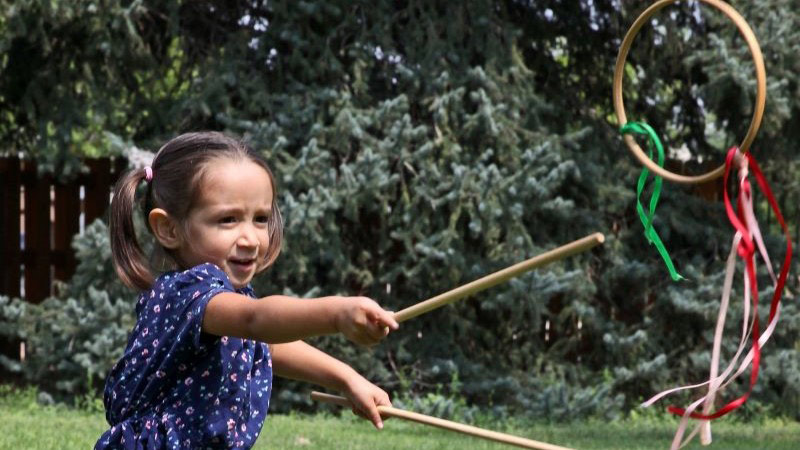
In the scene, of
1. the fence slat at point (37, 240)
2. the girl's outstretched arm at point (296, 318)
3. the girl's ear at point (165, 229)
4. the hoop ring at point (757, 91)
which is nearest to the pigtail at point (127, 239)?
the girl's ear at point (165, 229)

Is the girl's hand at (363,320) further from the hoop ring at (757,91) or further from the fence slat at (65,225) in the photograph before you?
the fence slat at (65,225)

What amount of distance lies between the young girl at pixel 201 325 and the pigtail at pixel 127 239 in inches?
3.0

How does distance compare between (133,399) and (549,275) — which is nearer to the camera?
(133,399)

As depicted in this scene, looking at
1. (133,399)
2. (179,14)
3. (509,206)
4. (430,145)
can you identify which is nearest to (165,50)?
(179,14)

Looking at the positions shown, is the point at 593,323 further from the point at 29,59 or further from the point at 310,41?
the point at 29,59

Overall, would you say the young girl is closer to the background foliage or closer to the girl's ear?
the girl's ear

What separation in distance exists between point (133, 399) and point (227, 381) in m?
0.22

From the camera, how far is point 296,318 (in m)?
2.53

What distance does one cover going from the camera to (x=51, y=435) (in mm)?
6562

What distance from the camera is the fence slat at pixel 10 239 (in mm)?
9859

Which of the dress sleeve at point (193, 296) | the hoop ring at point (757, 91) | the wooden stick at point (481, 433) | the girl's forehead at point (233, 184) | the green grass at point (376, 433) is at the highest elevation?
the hoop ring at point (757, 91)

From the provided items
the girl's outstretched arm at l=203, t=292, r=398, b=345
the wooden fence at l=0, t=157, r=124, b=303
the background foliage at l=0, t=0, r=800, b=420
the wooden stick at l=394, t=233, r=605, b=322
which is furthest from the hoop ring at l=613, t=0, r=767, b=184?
the wooden fence at l=0, t=157, r=124, b=303

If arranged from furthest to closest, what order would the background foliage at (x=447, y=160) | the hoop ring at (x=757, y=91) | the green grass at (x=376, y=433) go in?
the background foliage at (x=447, y=160), the green grass at (x=376, y=433), the hoop ring at (x=757, y=91)

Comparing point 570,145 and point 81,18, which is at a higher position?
point 81,18
